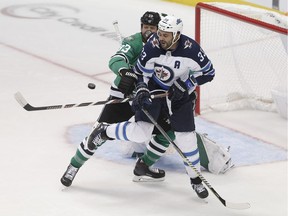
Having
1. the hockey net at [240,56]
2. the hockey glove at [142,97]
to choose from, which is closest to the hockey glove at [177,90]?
the hockey glove at [142,97]

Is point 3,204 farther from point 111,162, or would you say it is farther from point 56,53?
point 56,53

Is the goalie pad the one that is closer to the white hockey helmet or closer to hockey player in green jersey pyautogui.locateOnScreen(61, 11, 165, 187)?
hockey player in green jersey pyautogui.locateOnScreen(61, 11, 165, 187)

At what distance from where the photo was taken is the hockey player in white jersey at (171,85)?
411cm

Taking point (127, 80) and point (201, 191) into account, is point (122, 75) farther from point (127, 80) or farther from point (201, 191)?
point (201, 191)

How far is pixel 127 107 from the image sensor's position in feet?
15.1

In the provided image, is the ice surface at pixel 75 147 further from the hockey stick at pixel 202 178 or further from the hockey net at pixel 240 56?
the hockey net at pixel 240 56

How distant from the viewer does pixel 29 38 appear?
25.8 ft

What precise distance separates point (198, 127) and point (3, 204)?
1748mm

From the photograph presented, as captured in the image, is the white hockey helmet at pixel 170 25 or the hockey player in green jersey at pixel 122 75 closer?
the white hockey helmet at pixel 170 25

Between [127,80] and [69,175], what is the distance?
2.01ft

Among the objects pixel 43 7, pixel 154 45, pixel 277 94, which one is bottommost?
pixel 43 7

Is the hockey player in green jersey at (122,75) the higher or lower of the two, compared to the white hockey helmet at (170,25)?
lower

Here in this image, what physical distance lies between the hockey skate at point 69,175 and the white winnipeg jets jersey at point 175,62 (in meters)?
0.63

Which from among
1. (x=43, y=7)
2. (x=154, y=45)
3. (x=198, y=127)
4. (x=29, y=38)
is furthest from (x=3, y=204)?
(x=43, y=7)
